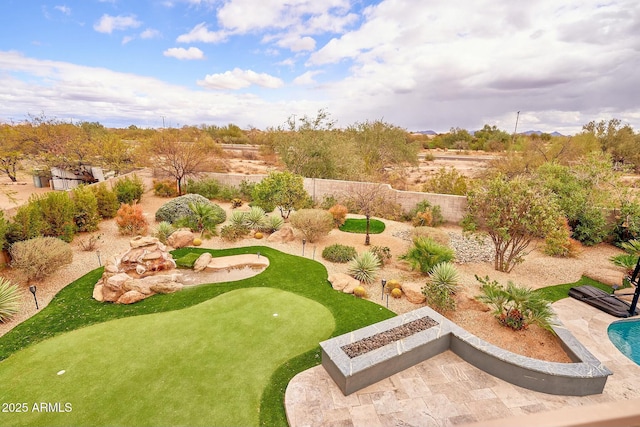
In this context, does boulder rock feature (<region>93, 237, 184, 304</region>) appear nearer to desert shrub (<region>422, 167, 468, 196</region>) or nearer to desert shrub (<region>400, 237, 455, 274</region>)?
desert shrub (<region>400, 237, 455, 274</region>)

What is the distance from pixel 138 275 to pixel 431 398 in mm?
9415

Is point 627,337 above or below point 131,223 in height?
below

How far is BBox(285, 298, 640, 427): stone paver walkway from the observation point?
5.48 m

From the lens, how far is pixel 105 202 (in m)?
16.3

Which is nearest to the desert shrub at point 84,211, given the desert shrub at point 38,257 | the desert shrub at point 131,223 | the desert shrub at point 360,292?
the desert shrub at point 131,223

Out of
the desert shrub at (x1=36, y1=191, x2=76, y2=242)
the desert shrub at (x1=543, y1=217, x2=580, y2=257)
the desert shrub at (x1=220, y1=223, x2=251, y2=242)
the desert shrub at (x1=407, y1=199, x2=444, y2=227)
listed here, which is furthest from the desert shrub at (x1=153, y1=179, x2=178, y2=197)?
the desert shrub at (x1=543, y1=217, x2=580, y2=257)

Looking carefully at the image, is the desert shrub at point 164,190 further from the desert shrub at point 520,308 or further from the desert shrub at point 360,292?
the desert shrub at point 520,308

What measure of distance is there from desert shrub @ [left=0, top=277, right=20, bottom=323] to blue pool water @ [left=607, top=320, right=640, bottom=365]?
1537 centimetres

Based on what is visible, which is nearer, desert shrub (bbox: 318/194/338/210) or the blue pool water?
the blue pool water

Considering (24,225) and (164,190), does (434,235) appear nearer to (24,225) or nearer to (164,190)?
(24,225)

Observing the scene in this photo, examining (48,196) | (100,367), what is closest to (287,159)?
(48,196)

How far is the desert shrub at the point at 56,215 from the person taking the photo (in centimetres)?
1241

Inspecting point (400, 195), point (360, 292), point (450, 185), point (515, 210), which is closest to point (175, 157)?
point (400, 195)

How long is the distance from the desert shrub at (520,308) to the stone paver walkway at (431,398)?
1.51m
